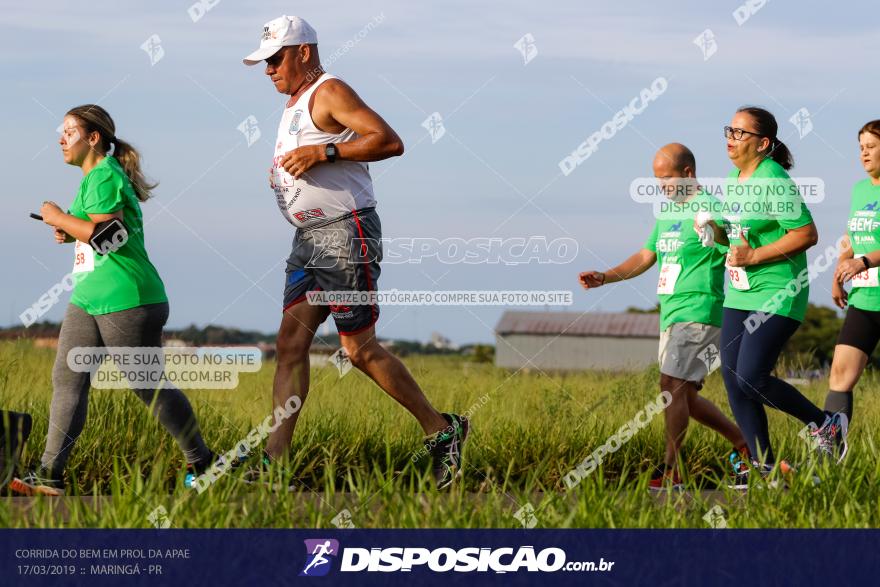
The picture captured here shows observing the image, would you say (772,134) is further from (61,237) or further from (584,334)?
(584,334)

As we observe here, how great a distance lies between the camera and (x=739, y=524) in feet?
14.9

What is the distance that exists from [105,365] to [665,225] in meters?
3.00

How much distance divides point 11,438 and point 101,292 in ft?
2.76

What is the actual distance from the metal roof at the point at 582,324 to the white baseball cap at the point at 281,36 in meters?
32.0

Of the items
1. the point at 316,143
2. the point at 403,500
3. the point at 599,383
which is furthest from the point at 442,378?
the point at 403,500

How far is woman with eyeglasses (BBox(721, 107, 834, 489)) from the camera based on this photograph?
584cm

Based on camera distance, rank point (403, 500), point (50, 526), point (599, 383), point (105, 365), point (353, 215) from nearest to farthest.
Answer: point (50, 526)
point (403, 500)
point (353, 215)
point (105, 365)
point (599, 383)

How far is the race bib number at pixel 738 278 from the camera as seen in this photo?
5.89 m

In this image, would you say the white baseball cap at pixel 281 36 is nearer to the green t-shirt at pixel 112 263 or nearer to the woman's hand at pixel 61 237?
the green t-shirt at pixel 112 263

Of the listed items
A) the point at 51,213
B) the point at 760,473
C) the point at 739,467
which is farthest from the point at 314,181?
the point at 739,467

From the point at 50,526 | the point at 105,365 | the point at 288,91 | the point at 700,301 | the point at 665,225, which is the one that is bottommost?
the point at 50,526

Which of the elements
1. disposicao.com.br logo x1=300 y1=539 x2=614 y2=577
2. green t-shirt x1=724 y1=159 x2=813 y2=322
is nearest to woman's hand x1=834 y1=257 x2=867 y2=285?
green t-shirt x1=724 y1=159 x2=813 y2=322

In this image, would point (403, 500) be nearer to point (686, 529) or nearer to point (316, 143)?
point (686, 529)

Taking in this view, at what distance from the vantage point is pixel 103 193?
216 inches
